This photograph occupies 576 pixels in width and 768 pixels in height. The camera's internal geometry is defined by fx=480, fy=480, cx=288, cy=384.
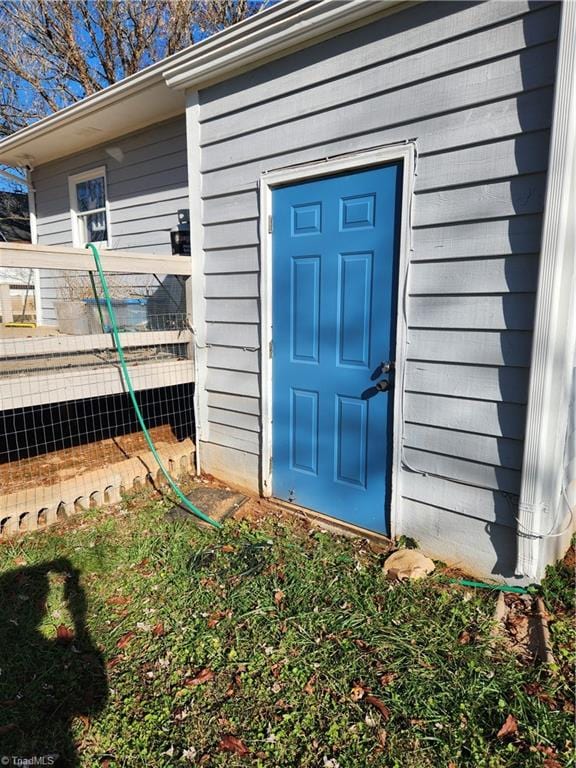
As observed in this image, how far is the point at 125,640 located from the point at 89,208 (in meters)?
5.74

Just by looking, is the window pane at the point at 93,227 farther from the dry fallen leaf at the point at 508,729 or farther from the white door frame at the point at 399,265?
the dry fallen leaf at the point at 508,729

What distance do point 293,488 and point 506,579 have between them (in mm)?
1535

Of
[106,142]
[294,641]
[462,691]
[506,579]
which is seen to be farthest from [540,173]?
[106,142]

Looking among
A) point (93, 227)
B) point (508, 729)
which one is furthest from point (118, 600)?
point (93, 227)

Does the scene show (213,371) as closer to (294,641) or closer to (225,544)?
(225,544)

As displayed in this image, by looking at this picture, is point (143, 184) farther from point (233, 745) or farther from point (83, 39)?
point (83, 39)

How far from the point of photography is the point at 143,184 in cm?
541

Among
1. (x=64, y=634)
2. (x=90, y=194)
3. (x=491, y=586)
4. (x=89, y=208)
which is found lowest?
(x=64, y=634)

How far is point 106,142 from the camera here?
5.74 metres

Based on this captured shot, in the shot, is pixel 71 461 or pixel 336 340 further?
pixel 71 461

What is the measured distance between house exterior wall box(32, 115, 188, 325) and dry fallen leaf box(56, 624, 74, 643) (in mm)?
2703

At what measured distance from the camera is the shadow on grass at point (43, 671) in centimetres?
178

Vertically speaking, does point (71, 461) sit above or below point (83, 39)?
below

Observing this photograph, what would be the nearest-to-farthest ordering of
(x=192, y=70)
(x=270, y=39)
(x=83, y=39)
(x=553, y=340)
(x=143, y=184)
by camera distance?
1. (x=553, y=340)
2. (x=270, y=39)
3. (x=192, y=70)
4. (x=143, y=184)
5. (x=83, y=39)
